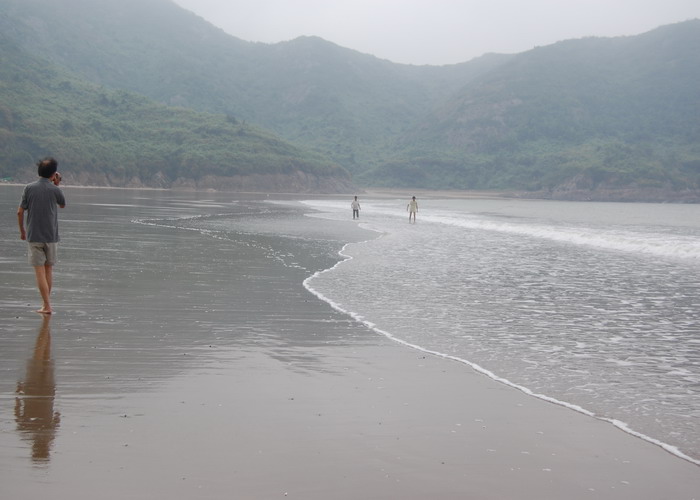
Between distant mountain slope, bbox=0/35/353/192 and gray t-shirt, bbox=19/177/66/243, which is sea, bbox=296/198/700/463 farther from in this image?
distant mountain slope, bbox=0/35/353/192

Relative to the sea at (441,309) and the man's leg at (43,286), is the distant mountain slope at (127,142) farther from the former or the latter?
the man's leg at (43,286)

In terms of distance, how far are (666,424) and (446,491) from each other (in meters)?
2.39

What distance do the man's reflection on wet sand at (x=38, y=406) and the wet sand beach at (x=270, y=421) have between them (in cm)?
2

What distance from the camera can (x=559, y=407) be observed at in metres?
6.29

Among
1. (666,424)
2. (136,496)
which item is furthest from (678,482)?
(136,496)

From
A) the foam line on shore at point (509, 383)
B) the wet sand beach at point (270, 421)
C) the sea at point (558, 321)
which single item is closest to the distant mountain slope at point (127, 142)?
the sea at point (558, 321)

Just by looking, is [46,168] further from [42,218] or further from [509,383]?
[509,383]

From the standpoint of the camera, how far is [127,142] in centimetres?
13812

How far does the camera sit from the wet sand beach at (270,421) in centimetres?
445

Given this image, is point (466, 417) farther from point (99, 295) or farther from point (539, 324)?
point (99, 295)

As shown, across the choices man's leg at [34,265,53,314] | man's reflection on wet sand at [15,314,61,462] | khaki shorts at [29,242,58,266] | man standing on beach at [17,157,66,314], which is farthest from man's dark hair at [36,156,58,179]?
man's reflection on wet sand at [15,314,61,462]

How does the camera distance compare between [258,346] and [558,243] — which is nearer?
[258,346]

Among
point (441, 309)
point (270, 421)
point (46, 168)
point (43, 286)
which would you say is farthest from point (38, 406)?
point (441, 309)

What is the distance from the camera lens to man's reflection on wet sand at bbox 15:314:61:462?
16.1 feet
